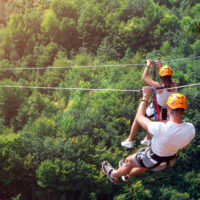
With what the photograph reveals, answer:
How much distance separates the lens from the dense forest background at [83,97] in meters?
26.4

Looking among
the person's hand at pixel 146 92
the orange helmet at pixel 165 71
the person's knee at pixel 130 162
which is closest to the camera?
the person's hand at pixel 146 92

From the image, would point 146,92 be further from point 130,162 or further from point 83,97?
point 83,97

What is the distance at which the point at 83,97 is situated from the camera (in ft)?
123

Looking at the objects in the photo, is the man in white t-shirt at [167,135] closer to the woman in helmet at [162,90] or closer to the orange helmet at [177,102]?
the orange helmet at [177,102]

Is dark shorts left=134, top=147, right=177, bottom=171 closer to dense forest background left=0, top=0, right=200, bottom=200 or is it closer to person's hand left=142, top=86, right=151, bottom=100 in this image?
person's hand left=142, top=86, right=151, bottom=100

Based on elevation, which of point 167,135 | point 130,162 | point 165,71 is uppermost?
point 165,71

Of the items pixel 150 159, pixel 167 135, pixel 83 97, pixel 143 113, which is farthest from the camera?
pixel 83 97

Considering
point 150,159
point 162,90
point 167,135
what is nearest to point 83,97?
point 162,90

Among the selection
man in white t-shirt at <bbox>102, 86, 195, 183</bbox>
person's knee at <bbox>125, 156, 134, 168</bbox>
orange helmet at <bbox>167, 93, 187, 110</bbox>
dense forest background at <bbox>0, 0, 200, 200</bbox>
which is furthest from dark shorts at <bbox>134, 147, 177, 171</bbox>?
dense forest background at <bbox>0, 0, 200, 200</bbox>

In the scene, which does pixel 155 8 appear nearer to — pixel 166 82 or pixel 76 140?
pixel 76 140

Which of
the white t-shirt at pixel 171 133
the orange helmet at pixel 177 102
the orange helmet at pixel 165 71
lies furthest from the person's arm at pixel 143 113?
the orange helmet at pixel 165 71

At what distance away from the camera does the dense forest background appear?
86.6ft

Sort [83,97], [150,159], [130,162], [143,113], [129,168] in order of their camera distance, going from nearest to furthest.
Result: 1. [143,113]
2. [150,159]
3. [130,162]
4. [129,168]
5. [83,97]

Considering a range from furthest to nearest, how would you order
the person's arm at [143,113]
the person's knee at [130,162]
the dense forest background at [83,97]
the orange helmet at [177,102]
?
the dense forest background at [83,97], the person's knee at [130,162], the person's arm at [143,113], the orange helmet at [177,102]
